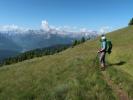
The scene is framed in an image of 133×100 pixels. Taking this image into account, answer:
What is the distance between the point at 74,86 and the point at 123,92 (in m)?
3.21

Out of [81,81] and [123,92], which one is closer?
[123,92]

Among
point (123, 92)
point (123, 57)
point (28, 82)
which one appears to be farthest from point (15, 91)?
point (123, 57)

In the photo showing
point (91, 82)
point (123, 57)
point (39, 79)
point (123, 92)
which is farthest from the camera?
point (123, 57)

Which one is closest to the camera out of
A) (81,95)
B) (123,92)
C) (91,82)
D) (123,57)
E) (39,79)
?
(81,95)

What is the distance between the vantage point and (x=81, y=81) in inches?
670

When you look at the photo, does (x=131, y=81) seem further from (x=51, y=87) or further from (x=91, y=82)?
(x=51, y=87)

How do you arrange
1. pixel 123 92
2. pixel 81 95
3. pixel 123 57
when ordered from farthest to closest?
pixel 123 57 < pixel 123 92 < pixel 81 95

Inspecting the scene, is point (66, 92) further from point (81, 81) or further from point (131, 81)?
point (131, 81)

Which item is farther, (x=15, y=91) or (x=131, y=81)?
(x=131, y=81)

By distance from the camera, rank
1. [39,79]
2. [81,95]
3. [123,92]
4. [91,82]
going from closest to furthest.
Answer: [81,95] → [123,92] → [91,82] → [39,79]

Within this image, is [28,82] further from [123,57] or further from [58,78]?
[123,57]

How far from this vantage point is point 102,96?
13.8m

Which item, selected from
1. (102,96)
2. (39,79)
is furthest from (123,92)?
(39,79)

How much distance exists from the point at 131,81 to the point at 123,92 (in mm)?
2548
